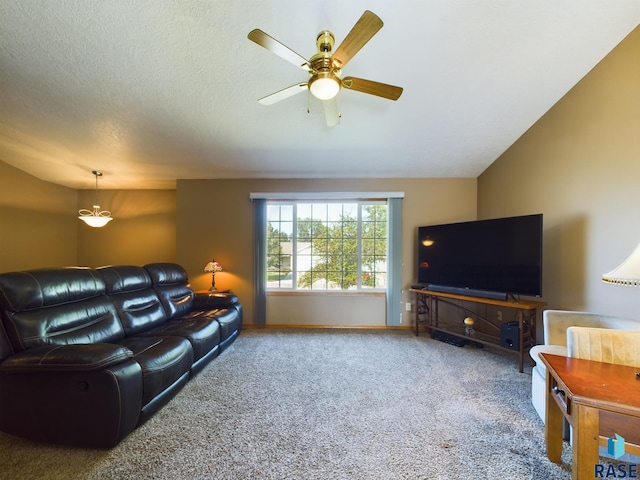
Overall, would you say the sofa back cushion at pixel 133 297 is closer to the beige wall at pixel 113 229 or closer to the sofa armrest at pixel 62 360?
the sofa armrest at pixel 62 360

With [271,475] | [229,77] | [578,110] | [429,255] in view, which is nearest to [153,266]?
[229,77]

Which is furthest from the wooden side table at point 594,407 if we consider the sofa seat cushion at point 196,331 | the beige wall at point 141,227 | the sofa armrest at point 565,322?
the beige wall at point 141,227

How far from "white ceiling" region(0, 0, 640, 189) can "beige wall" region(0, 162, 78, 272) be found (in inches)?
26.6

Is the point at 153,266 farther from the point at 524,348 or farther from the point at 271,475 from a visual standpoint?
the point at 524,348

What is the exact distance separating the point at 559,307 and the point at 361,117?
2.94 meters

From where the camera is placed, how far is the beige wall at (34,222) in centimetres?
403

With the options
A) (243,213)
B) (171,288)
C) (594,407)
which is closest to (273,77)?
(243,213)

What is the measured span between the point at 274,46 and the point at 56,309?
252 centimetres

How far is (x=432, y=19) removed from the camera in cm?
188

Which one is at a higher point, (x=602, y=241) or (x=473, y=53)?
(x=473, y=53)

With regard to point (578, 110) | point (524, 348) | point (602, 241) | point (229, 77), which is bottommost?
point (524, 348)

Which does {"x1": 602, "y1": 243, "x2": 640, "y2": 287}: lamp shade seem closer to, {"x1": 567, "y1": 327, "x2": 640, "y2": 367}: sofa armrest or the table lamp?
{"x1": 567, "y1": 327, "x2": 640, "y2": 367}: sofa armrest

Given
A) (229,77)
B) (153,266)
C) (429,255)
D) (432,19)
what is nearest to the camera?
(432,19)

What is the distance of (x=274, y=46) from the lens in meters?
1.48
